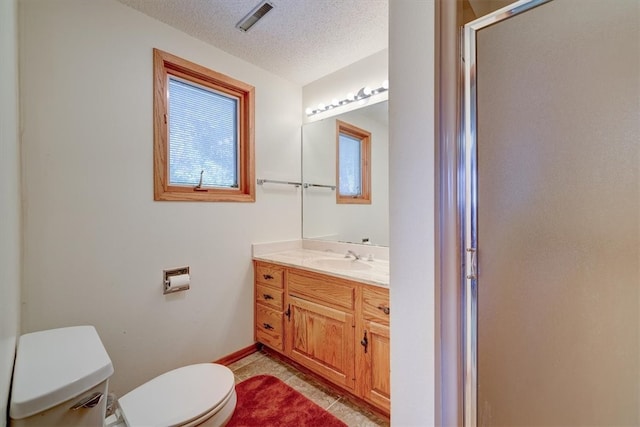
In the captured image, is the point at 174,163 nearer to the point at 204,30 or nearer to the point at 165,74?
the point at 165,74

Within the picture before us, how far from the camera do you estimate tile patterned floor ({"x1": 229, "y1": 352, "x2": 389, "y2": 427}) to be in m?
1.47

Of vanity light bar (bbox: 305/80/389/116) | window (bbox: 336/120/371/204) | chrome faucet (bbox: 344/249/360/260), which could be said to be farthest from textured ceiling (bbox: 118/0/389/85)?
chrome faucet (bbox: 344/249/360/260)

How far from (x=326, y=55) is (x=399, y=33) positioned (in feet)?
4.44

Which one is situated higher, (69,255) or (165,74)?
(165,74)

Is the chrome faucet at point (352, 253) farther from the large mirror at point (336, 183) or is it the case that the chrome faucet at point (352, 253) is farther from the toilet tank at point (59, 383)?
the toilet tank at point (59, 383)

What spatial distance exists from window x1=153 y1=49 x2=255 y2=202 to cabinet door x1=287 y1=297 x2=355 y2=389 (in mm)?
948

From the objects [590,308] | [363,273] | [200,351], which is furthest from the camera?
[200,351]

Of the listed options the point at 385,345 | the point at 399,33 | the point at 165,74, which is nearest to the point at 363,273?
the point at 385,345

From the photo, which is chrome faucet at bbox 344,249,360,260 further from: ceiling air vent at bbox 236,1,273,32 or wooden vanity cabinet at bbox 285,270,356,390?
ceiling air vent at bbox 236,1,273,32

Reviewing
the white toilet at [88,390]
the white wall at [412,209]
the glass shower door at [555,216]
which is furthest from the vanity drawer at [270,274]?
the glass shower door at [555,216]

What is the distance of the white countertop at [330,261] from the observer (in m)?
1.46

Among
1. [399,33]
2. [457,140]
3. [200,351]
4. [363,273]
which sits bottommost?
[200,351]

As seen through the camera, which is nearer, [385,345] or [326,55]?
[385,345]

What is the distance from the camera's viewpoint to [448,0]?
2.55 feet
